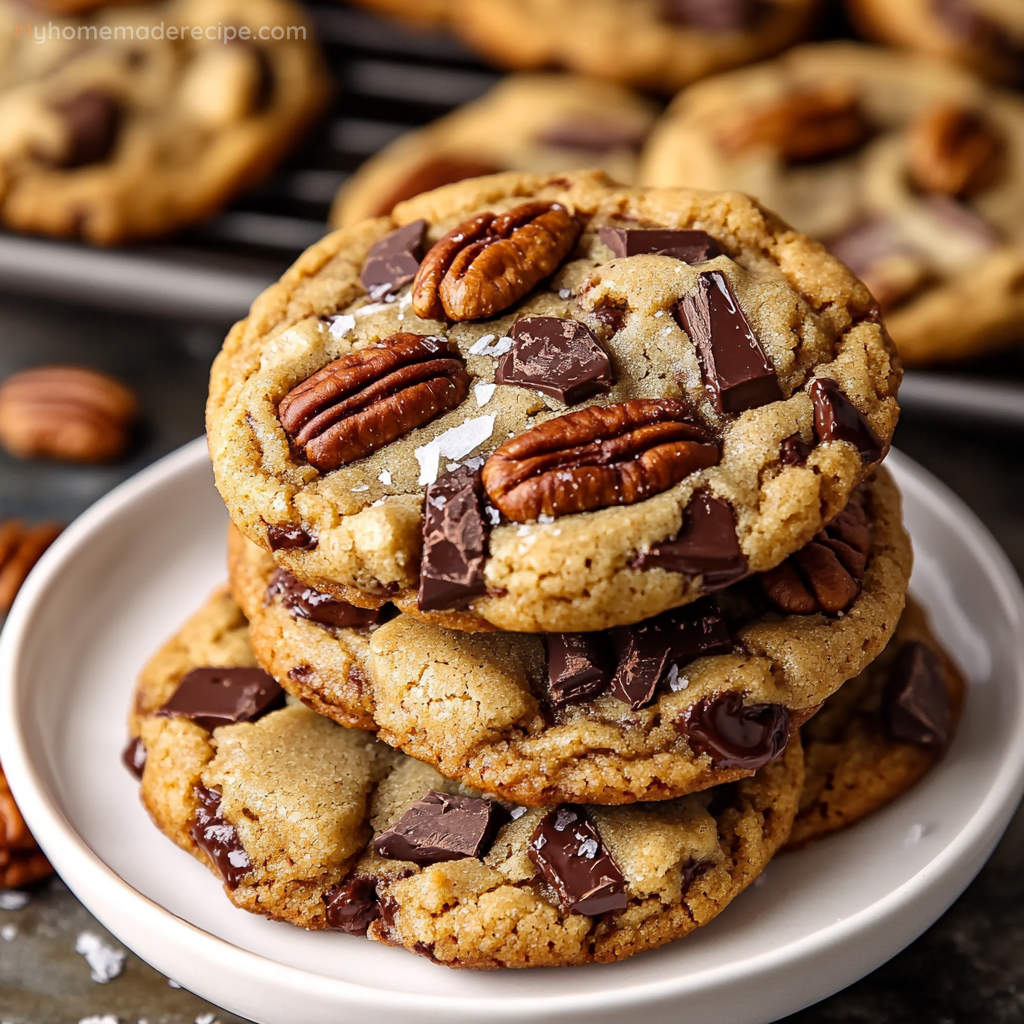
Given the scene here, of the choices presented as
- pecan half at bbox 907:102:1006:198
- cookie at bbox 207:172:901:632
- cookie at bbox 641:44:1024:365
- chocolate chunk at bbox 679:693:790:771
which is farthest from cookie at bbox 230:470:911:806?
pecan half at bbox 907:102:1006:198

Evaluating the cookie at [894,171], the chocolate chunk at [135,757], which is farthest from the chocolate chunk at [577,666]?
the cookie at [894,171]

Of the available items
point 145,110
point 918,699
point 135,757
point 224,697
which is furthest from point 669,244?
point 145,110

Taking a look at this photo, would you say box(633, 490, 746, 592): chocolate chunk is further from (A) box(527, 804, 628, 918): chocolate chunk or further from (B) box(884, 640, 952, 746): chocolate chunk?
(B) box(884, 640, 952, 746): chocolate chunk

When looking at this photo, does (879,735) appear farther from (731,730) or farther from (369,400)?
(369,400)

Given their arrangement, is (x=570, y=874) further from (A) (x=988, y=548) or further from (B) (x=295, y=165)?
(B) (x=295, y=165)

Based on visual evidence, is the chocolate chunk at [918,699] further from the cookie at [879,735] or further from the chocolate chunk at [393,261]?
the chocolate chunk at [393,261]

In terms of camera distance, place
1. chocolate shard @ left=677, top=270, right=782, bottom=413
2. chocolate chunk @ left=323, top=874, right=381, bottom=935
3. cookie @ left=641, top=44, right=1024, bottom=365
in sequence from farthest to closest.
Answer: cookie @ left=641, top=44, right=1024, bottom=365 < chocolate chunk @ left=323, top=874, right=381, bottom=935 < chocolate shard @ left=677, top=270, right=782, bottom=413
